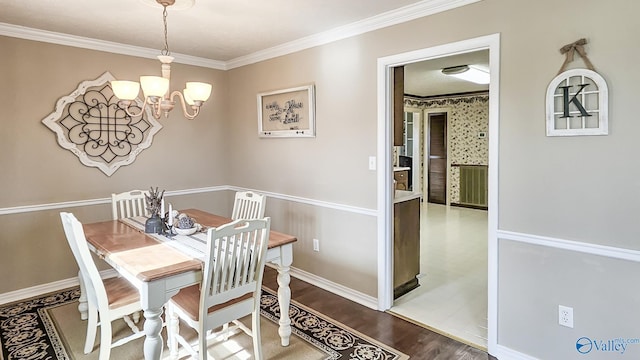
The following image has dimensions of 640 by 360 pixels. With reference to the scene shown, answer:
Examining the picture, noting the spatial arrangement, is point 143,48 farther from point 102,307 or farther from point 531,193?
point 531,193

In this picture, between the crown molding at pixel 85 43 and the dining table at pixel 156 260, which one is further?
the crown molding at pixel 85 43

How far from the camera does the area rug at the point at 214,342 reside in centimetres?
240

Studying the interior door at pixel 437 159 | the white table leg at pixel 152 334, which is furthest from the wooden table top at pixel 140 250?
the interior door at pixel 437 159

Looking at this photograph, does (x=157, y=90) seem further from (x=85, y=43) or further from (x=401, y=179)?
(x=401, y=179)

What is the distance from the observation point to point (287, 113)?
379 cm

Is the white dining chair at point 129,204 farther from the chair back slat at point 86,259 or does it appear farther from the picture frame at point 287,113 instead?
the picture frame at point 287,113

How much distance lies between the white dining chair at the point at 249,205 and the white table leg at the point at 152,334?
1244 millimetres

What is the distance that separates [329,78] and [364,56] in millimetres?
418

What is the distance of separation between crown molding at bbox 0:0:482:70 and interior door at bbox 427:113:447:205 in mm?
5050

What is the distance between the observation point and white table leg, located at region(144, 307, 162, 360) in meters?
1.91

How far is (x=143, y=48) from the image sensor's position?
3.82 metres

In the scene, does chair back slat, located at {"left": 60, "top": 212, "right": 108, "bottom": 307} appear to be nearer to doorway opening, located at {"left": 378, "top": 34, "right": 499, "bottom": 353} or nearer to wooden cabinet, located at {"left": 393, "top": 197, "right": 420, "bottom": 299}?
doorway opening, located at {"left": 378, "top": 34, "right": 499, "bottom": 353}

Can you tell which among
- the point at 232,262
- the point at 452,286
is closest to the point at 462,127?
the point at 452,286

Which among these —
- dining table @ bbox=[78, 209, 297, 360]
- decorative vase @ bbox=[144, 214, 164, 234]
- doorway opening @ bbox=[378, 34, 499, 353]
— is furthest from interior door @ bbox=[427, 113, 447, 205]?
decorative vase @ bbox=[144, 214, 164, 234]
